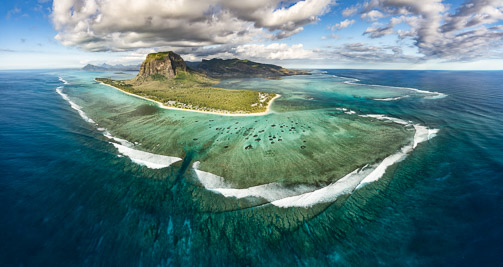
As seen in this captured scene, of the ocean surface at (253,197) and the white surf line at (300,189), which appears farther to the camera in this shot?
the white surf line at (300,189)

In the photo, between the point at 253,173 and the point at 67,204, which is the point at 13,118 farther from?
the point at 253,173

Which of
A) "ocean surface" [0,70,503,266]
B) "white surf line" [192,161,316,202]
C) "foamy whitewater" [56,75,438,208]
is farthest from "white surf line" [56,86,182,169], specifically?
"white surf line" [192,161,316,202]

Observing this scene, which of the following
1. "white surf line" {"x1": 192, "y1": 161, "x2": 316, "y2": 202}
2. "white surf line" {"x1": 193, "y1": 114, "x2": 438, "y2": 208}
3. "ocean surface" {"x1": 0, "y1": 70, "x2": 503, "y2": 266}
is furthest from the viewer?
"white surf line" {"x1": 192, "y1": 161, "x2": 316, "y2": 202}

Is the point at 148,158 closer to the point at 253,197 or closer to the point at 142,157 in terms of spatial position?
the point at 142,157

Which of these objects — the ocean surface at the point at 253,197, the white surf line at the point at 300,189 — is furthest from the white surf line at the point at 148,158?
the white surf line at the point at 300,189

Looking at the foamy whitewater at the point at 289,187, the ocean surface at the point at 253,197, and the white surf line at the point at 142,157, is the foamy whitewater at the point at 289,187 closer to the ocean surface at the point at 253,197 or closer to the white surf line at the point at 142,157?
the white surf line at the point at 142,157

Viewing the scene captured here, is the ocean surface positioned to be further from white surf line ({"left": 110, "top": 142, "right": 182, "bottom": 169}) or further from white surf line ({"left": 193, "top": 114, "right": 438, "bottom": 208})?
white surf line ({"left": 110, "top": 142, "right": 182, "bottom": 169})

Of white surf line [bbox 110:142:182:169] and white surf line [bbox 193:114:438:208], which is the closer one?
white surf line [bbox 193:114:438:208]

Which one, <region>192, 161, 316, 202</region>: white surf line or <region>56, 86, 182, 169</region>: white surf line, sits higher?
<region>56, 86, 182, 169</region>: white surf line

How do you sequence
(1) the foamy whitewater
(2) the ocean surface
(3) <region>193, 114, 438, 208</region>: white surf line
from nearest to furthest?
1. (2) the ocean surface
2. (3) <region>193, 114, 438, 208</region>: white surf line
3. (1) the foamy whitewater
